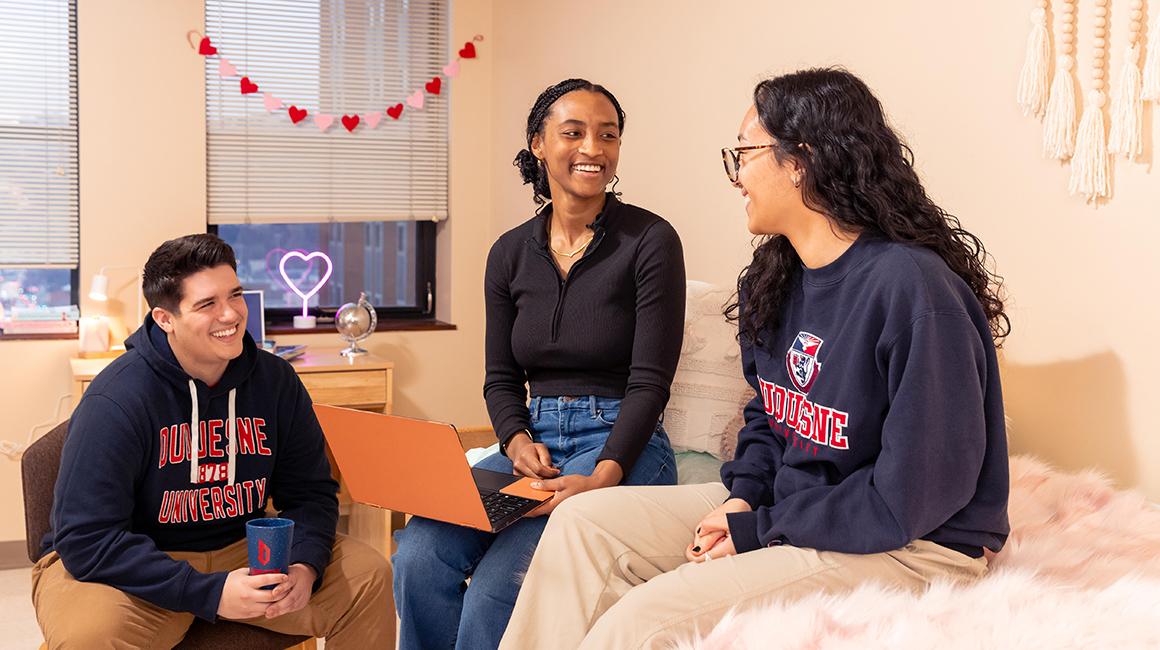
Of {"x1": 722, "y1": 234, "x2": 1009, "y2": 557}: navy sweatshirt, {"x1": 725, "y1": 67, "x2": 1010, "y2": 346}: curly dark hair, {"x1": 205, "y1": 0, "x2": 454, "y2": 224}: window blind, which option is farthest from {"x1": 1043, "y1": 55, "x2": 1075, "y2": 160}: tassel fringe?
{"x1": 205, "y1": 0, "x2": 454, "y2": 224}: window blind

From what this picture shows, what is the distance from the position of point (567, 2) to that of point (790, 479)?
2.36m

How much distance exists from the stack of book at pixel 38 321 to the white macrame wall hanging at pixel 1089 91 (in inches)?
116

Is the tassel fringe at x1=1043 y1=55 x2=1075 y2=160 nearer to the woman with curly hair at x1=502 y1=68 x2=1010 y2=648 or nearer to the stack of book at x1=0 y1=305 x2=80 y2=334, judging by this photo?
the woman with curly hair at x1=502 y1=68 x2=1010 y2=648

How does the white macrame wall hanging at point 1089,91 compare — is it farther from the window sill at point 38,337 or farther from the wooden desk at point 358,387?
the window sill at point 38,337

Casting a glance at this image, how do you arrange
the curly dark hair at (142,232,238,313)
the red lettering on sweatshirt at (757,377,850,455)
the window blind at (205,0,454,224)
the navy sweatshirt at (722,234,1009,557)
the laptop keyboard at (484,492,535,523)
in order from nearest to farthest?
the navy sweatshirt at (722,234,1009,557) < the red lettering on sweatshirt at (757,377,850,455) < the laptop keyboard at (484,492,535,523) < the curly dark hair at (142,232,238,313) < the window blind at (205,0,454,224)

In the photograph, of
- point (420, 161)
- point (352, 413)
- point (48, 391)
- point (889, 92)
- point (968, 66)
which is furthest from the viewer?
point (420, 161)

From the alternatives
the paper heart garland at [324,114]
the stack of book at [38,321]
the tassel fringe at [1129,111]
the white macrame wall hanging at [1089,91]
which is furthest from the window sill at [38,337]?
the tassel fringe at [1129,111]

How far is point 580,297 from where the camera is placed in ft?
7.06

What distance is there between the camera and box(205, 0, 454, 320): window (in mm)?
3805

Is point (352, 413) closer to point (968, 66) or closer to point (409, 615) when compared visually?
point (409, 615)

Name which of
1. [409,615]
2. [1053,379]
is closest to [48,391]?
[409,615]

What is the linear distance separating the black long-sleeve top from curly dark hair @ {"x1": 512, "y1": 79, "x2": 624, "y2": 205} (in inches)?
4.9

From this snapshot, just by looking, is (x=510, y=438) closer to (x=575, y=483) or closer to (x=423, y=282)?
(x=575, y=483)

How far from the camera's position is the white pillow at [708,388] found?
2.34 metres
